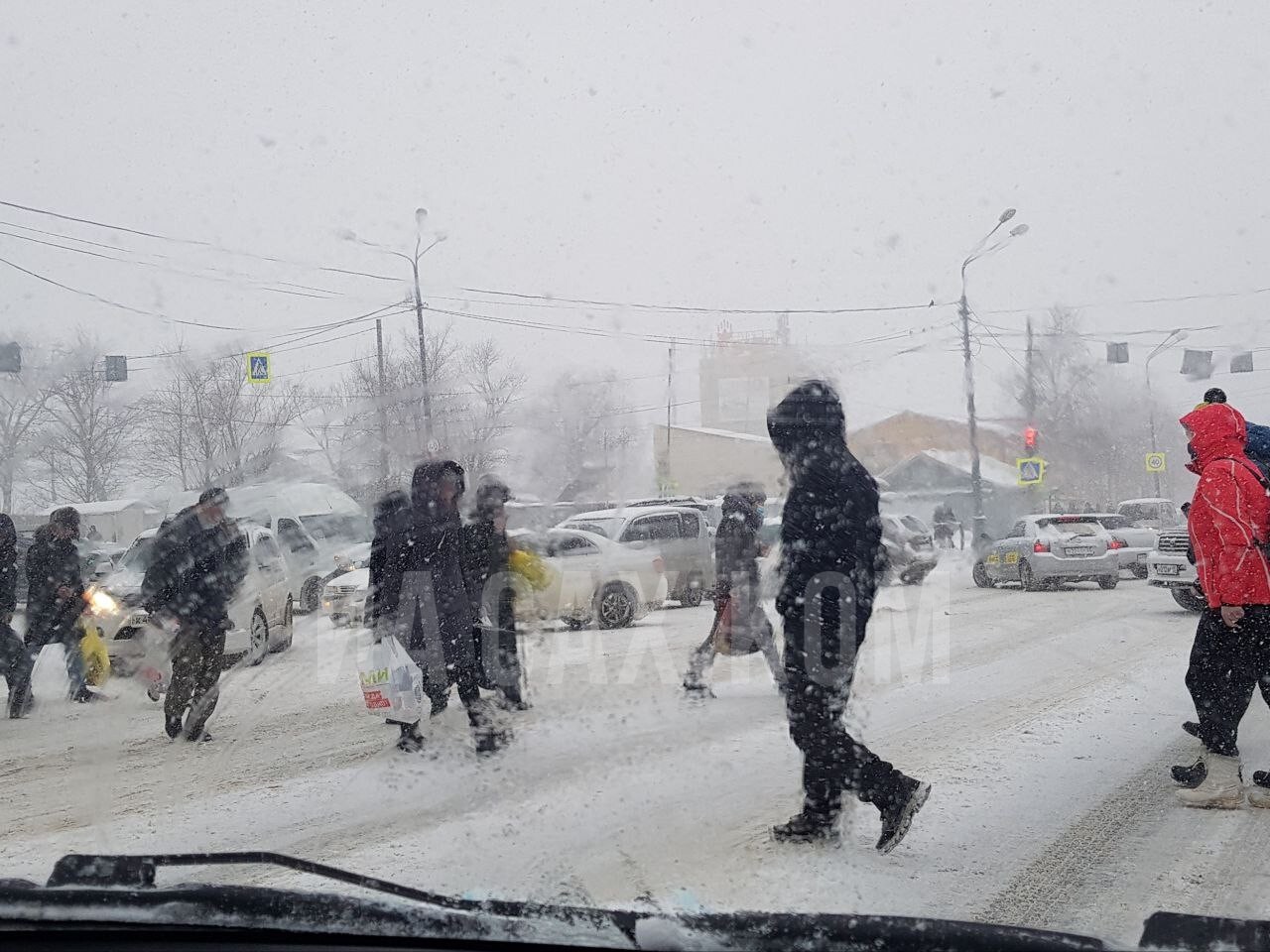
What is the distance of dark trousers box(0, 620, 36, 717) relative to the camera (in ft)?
26.8

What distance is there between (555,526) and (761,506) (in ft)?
21.5

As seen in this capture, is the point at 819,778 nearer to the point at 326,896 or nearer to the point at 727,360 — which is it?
the point at 326,896

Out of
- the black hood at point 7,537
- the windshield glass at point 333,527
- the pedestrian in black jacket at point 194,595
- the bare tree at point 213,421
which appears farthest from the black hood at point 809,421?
the windshield glass at point 333,527

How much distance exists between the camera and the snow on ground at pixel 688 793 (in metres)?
3.48

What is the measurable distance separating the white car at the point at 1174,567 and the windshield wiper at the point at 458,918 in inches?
454

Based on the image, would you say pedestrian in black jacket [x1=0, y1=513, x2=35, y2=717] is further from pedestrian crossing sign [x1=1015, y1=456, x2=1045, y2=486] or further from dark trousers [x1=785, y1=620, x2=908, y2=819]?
pedestrian crossing sign [x1=1015, y1=456, x2=1045, y2=486]

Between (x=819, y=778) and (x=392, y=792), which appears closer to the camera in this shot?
(x=819, y=778)

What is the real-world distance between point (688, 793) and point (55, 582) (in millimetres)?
5744

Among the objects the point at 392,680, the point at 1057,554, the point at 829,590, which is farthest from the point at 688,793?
the point at 1057,554

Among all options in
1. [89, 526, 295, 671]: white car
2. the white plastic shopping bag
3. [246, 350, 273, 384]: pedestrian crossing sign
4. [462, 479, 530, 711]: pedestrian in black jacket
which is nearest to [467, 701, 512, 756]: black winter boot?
[462, 479, 530, 711]: pedestrian in black jacket

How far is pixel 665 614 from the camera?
1401cm

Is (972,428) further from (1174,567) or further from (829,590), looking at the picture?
(829,590)

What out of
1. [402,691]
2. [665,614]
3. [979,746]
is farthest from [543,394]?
[979,746]

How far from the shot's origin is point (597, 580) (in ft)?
42.8
